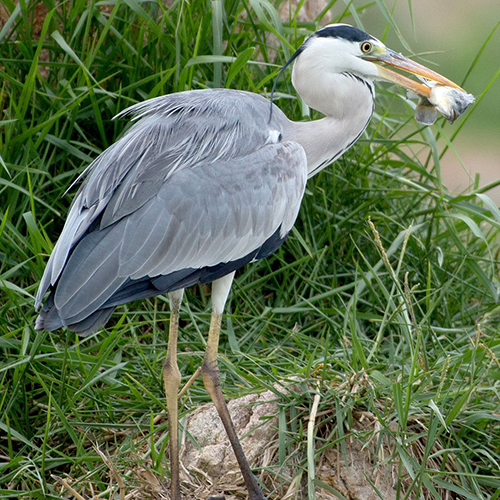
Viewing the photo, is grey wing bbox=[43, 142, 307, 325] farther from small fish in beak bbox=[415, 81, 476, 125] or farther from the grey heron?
small fish in beak bbox=[415, 81, 476, 125]

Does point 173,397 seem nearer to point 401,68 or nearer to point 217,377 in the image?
point 217,377

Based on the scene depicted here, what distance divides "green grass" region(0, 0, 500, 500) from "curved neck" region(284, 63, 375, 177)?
0.37m

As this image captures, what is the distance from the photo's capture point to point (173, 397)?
8.02ft

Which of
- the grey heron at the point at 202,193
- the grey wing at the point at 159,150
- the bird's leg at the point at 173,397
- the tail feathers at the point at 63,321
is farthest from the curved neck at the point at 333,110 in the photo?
the tail feathers at the point at 63,321

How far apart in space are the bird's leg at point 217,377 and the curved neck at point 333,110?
1.65ft

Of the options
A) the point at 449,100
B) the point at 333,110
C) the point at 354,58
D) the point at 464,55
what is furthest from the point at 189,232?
the point at 464,55

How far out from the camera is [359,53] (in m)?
2.62

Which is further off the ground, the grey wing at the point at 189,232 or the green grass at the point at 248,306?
the grey wing at the point at 189,232

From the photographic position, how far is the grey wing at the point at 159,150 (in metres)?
2.35

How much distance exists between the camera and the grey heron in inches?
89.6

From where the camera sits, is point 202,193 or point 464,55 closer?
point 202,193

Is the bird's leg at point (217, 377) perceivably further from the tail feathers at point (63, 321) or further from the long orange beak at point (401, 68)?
the long orange beak at point (401, 68)

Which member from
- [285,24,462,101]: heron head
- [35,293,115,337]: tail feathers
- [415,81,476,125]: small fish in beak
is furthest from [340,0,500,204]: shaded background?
[35,293,115,337]: tail feathers

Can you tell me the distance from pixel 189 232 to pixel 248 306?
78 cm
